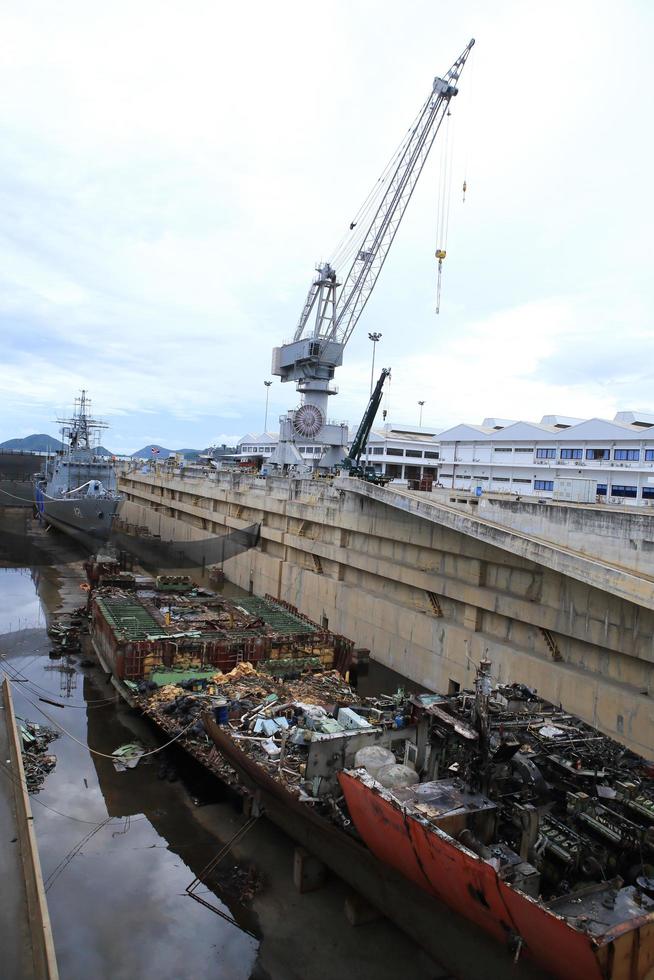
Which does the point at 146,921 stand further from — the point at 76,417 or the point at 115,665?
the point at 76,417

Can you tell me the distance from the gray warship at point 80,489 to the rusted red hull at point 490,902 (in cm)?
4326

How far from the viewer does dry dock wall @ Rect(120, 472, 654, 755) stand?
52.3 ft

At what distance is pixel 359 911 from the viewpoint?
36.4 feet

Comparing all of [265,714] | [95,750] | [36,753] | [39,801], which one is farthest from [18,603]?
[265,714]

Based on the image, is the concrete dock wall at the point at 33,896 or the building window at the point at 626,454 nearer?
the concrete dock wall at the point at 33,896

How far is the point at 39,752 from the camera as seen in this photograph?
16.6m

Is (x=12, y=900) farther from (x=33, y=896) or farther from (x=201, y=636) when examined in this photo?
(x=201, y=636)

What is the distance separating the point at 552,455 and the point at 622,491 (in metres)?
7.41

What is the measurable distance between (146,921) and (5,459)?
9982 cm

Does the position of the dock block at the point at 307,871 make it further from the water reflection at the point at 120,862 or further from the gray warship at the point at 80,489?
the gray warship at the point at 80,489

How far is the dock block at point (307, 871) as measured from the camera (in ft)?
38.7

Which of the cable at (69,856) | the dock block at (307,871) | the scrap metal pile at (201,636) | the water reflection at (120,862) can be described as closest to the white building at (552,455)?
the scrap metal pile at (201,636)

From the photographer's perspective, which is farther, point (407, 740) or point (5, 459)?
point (5, 459)

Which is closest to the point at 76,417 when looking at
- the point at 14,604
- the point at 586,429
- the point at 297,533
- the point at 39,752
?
the point at 14,604
